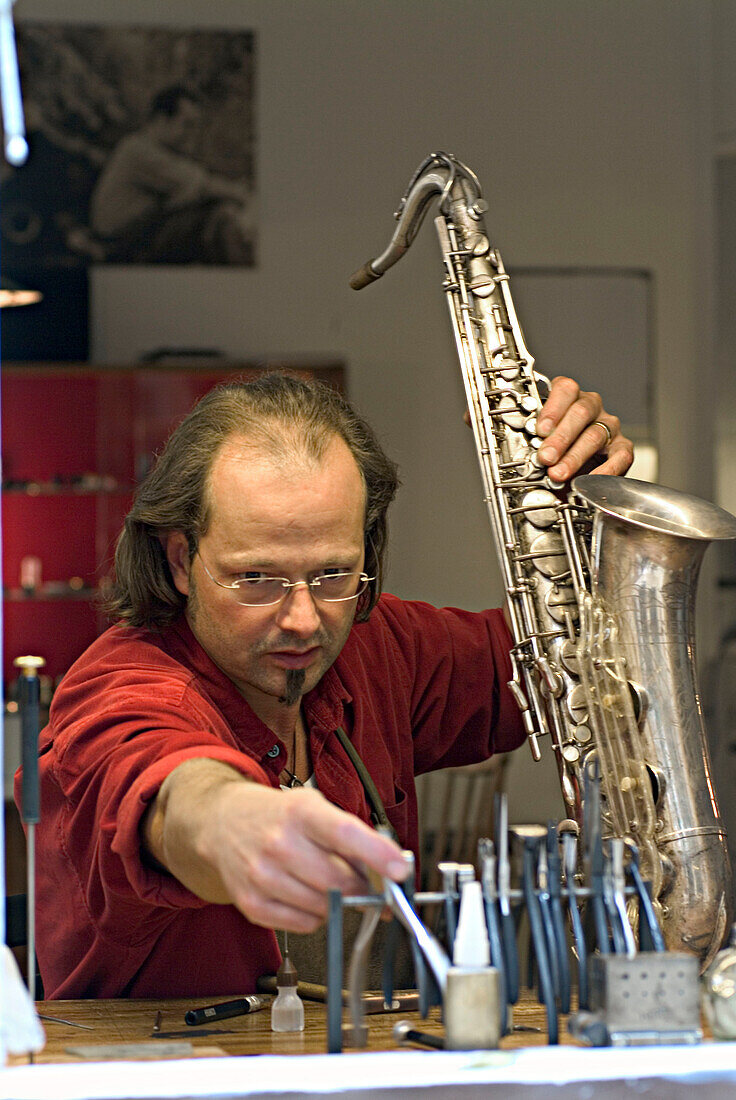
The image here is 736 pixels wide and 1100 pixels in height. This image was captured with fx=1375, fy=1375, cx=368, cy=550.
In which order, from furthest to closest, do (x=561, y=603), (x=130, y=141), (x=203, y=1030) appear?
(x=130, y=141) < (x=561, y=603) < (x=203, y=1030)

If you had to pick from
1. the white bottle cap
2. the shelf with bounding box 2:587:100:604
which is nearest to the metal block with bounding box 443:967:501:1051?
the white bottle cap

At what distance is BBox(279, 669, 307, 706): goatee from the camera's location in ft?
5.24

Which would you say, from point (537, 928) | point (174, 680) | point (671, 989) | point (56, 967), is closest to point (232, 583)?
point (174, 680)

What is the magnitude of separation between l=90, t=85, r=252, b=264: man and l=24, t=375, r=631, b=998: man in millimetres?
3924

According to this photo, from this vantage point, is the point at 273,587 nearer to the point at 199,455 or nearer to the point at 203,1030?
the point at 199,455

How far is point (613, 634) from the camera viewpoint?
4.97 feet

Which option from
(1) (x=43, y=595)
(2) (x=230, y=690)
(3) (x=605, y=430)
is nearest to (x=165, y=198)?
(1) (x=43, y=595)

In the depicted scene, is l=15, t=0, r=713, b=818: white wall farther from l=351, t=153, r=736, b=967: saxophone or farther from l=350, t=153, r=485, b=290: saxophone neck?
l=351, t=153, r=736, b=967: saxophone

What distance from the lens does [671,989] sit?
98 centimetres

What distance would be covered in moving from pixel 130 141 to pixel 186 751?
4.93 metres

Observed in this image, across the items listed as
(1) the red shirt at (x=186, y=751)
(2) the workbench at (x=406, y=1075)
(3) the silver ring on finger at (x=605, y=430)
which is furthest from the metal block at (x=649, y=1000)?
(3) the silver ring on finger at (x=605, y=430)

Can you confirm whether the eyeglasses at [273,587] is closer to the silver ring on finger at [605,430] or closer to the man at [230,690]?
the man at [230,690]

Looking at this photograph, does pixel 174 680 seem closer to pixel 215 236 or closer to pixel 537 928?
pixel 537 928

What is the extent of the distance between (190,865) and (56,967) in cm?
68
